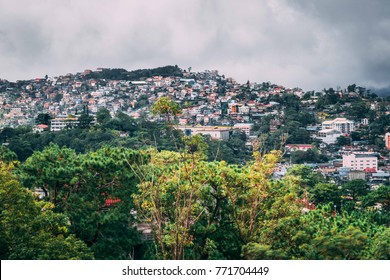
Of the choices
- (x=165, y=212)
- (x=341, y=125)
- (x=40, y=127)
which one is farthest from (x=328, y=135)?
(x=165, y=212)

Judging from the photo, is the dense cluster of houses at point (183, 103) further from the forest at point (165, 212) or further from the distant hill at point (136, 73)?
the forest at point (165, 212)

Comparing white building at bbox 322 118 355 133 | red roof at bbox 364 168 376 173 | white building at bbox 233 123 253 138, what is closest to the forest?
red roof at bbox 364 168 376 173

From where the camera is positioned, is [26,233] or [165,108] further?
[26,233]

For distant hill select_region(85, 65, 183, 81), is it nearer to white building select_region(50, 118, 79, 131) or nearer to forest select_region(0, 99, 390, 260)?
white building select_region(50, 118, 79, 131)

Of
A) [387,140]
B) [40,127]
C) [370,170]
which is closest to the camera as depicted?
[370,170]

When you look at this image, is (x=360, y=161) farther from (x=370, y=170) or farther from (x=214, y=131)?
(x=214, y=131)

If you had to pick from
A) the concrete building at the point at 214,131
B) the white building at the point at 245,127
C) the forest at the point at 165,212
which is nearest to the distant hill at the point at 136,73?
the white building at the point at 245,127
